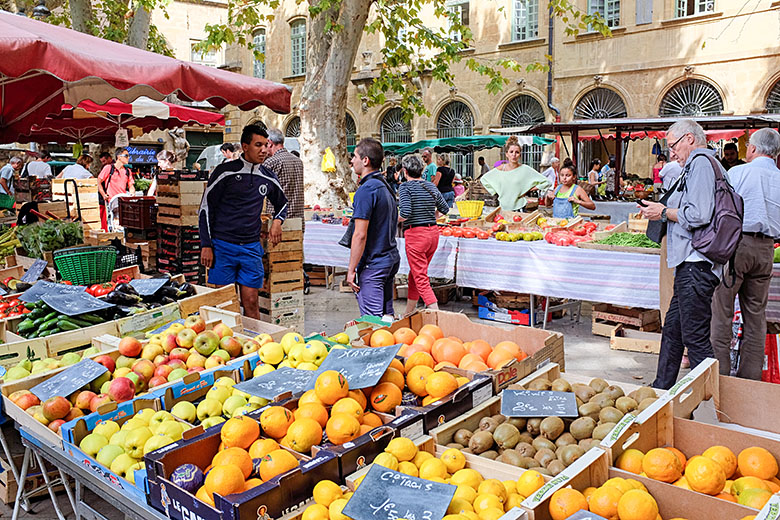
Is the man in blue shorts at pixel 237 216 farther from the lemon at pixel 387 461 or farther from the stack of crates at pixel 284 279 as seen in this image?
the lemon at pixel 387 461

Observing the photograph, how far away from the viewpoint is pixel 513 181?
8.28 metres

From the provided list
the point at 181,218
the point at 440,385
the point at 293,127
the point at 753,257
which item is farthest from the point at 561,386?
the point at 293,127

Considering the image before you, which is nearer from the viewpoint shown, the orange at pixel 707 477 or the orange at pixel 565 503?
the orange at pixel 565 503

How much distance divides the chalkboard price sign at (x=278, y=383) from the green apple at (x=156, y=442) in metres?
0.41

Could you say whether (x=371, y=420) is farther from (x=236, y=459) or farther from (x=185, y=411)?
(x=185, y=411)

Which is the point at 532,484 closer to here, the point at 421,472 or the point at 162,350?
the point at 421,472

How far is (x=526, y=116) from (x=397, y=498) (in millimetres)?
22978

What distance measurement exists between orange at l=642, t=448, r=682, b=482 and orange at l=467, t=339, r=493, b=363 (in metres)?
1.14

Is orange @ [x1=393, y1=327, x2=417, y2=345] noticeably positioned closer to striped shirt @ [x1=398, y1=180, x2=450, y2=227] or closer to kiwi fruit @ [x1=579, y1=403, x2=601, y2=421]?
kiwi fruit @ [x1=579, y1=403, x2=601, y2=421]

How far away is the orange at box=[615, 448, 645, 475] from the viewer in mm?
2180

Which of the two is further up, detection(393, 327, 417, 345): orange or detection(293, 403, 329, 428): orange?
detection(393, 327, 417, 345): orange

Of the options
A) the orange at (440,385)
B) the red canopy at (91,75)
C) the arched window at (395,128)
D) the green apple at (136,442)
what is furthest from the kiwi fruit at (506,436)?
the arched window at (395,128)

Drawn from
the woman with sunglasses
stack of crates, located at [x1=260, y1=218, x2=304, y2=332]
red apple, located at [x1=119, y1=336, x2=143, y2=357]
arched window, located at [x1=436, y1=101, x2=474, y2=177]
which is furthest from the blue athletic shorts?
arched window, located at [x1=436, y1=101, x2=474, y2=177]

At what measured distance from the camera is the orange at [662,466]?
214cm
